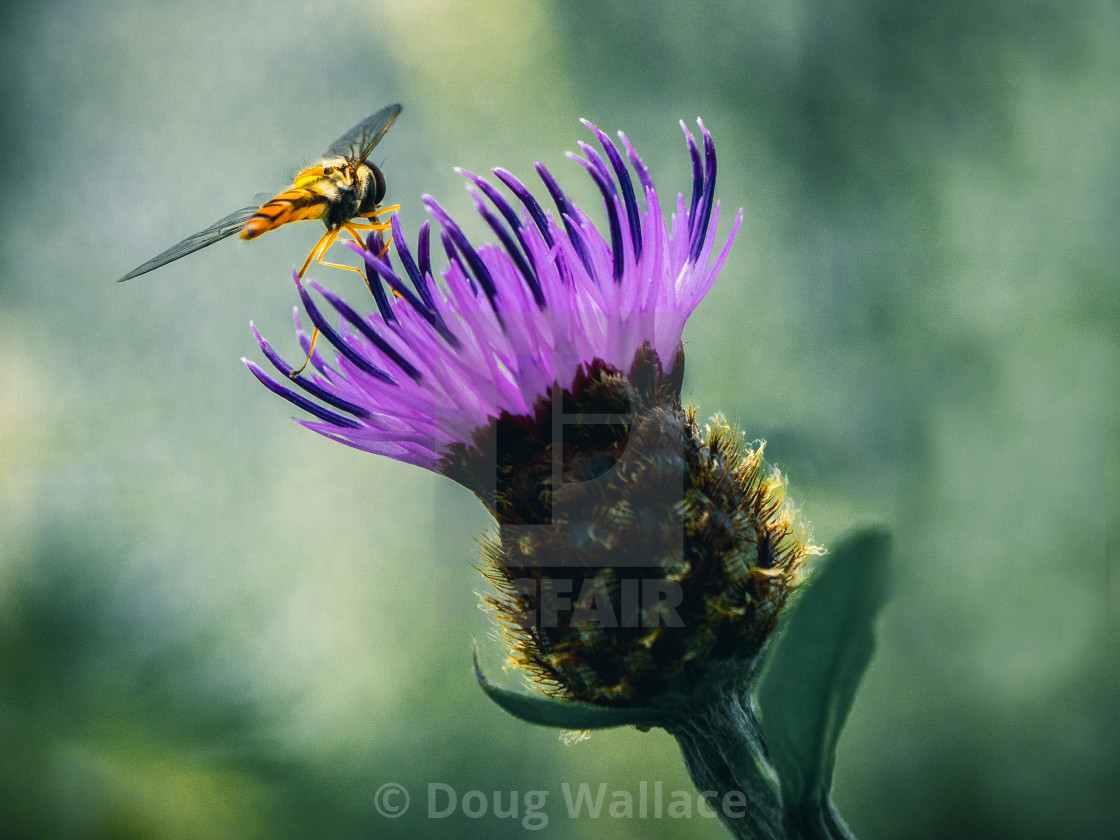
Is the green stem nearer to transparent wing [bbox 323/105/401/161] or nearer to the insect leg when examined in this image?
the insect leg

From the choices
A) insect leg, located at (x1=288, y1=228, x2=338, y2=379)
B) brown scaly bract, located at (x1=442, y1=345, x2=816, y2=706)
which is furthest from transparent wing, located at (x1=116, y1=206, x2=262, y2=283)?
brown scaly bract, located at (x1=442, y1=345, x2=816, y2=706)

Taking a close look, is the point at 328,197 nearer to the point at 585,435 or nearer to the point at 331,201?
the point at 331,201

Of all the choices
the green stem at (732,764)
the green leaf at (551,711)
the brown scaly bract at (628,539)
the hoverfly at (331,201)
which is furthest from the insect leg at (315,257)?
→ the green stem at (732,764)

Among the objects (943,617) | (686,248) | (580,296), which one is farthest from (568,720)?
(943,617)

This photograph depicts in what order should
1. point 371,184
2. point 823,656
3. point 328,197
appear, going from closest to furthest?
point 823,656 → point 328,197 → point 371,184

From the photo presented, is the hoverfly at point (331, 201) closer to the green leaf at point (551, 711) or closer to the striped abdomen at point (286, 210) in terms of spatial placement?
the striped abdomen at point (286, 210)

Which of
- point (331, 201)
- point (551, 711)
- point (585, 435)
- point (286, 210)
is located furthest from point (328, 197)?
point (551, 711)
